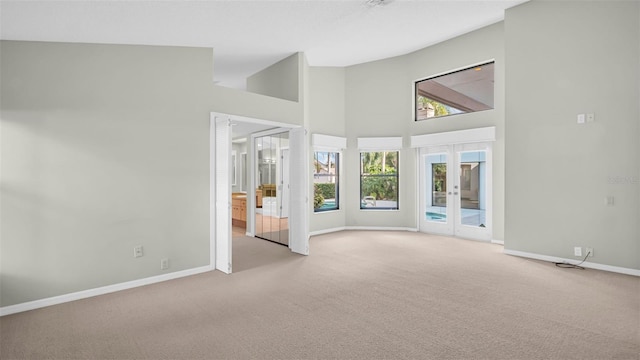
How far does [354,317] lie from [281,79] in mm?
4400

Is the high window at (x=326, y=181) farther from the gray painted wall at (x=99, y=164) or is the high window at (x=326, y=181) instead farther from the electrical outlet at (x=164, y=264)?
the electrical outlet at (x=164, y=264)

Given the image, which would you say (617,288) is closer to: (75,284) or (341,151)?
(341,151)

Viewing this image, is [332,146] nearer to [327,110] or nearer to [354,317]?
[327,110]

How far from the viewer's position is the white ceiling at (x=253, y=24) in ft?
10.7

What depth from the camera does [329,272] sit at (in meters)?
4.52

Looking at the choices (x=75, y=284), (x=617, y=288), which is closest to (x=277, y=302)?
(x=75, y=284)

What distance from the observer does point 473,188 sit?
659 cm

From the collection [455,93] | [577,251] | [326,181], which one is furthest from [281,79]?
[577,251]

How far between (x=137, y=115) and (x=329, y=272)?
3152mm

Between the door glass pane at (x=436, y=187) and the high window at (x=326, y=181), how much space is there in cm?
203

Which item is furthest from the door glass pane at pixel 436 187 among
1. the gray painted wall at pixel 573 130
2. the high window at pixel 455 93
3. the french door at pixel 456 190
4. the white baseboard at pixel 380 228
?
the gray painted wall at pixel 573 130

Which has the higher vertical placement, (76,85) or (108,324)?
(76,85)

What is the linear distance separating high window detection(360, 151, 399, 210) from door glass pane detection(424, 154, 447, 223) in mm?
733

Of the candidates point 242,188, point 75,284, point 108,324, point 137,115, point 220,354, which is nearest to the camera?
point 220,354
